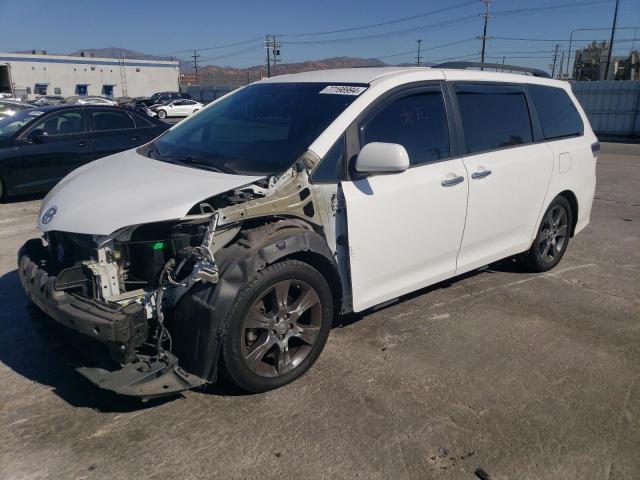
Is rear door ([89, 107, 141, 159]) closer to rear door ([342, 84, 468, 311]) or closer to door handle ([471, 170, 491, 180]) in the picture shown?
rear door ([342, 84, 468, 311])

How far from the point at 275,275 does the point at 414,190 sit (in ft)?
4.14

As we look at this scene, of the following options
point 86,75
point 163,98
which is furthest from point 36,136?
point 86,75

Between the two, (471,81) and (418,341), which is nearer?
(418,341)

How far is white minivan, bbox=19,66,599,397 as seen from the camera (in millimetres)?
3000

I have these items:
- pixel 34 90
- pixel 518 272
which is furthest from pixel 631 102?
pixel 34 90

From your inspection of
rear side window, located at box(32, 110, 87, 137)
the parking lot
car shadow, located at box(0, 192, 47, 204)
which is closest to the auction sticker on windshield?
the parking lot

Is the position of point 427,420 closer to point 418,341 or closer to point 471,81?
point 418,341

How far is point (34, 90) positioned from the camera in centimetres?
6669

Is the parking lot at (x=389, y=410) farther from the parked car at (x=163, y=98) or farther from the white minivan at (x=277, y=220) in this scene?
the parked car at (x=163, y=98)

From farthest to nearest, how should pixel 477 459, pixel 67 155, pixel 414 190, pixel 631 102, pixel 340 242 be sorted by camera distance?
1. pixel 631 102
2. pixel 67 155
3. pixel 414 190
4. pixel 340 242
5. pixel 477 459

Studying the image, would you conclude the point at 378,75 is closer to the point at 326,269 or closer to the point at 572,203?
the point at 326,269

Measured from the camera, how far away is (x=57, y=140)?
355 inches

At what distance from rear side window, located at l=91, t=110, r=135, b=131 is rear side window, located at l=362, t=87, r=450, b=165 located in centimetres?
702

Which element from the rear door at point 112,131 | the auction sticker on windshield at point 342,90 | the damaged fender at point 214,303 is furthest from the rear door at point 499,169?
the rear door at point 112,131
